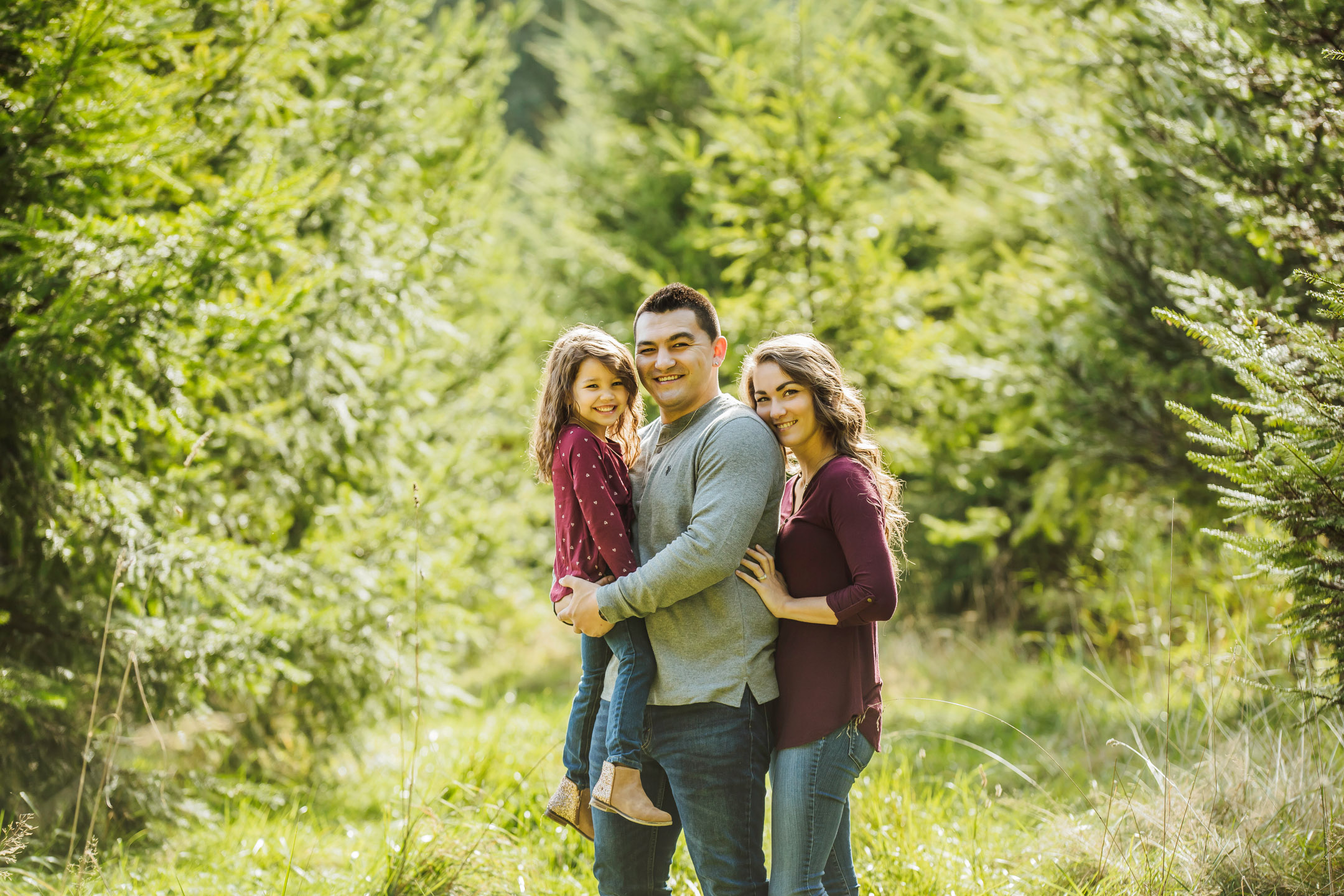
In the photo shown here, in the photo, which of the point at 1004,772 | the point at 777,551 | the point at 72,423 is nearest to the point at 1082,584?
the point at 1004,772

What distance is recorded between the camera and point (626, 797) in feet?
7.23

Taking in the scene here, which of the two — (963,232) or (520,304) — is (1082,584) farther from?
(520,304)

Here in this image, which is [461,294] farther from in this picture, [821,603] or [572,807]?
[821,603]

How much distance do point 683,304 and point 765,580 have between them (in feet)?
2.64

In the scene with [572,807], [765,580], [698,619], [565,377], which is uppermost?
[565,377]

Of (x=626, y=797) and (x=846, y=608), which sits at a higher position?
(x=846, y=608)

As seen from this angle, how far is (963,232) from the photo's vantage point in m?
8.20

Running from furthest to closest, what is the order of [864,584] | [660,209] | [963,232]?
1. [660,209]
2. [963,232]
3. [864,584]

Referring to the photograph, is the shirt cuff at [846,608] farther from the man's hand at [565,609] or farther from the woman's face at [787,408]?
the man's hand at [565,609]

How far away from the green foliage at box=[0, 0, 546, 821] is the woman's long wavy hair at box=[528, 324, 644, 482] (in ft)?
5.66

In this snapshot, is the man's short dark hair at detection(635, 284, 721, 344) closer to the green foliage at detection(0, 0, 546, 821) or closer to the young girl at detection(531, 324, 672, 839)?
the young girl at detection(531, 324, 672, 839)

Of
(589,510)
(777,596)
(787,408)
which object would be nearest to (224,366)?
(589,510)

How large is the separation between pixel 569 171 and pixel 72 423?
720 cm

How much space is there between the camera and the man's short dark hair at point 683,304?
7.88 feet
